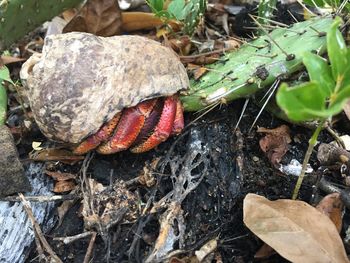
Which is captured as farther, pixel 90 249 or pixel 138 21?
pixel 138 21

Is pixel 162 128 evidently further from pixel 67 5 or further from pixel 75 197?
pixel 67 5

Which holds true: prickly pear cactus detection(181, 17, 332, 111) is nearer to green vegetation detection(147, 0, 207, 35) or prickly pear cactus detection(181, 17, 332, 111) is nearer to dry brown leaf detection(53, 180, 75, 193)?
green vegetation detection(147, 0, 207, 35)

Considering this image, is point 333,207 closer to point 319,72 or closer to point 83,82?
point 319,72

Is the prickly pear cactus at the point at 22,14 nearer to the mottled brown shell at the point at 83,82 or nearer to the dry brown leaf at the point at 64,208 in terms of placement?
the mottled brown shell at the point at 83,82

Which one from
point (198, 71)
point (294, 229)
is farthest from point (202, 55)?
point (294, 229)

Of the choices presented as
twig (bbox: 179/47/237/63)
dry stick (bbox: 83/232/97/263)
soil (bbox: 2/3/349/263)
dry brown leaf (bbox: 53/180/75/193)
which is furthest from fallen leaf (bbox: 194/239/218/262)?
twig (bbox: 179/47/237/63)

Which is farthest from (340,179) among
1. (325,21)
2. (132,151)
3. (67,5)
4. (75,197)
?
(67,5)

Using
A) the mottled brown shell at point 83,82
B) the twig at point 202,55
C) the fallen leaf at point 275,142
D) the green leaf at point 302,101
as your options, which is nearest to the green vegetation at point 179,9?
the twig at point 202,55
